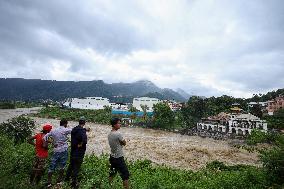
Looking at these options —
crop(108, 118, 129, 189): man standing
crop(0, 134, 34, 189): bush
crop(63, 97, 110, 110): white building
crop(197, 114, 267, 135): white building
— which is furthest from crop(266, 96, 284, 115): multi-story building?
crop(108, 118, 129, 189): man standing

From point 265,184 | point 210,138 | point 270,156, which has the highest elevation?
point 270,156

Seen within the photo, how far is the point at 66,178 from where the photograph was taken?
953cm

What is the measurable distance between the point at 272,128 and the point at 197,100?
832 inches

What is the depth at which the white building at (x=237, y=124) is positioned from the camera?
62.8 metres

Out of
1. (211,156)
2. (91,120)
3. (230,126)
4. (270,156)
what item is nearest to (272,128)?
(230,126)

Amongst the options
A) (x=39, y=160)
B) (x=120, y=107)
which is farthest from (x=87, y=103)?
(x=39, y=160)

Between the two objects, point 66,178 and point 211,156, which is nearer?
point 66,178

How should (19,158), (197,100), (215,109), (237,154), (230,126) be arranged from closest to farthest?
(19,158) → (237,154) → (230,126) → (197,100) → (215,109)

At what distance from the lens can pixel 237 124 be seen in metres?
66.2

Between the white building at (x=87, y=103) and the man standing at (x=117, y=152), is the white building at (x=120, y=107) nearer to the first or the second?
the white building at (x=87, y=103)

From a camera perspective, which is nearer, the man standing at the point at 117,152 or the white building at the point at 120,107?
the man standing at the point at 117,152

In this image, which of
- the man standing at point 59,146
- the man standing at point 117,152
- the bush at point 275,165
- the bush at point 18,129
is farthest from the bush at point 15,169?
the bush at point 275,165

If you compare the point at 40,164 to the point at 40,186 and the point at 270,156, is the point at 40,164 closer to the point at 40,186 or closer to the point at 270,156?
the point at 40,186

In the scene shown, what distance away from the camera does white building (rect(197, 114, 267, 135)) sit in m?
62.8
